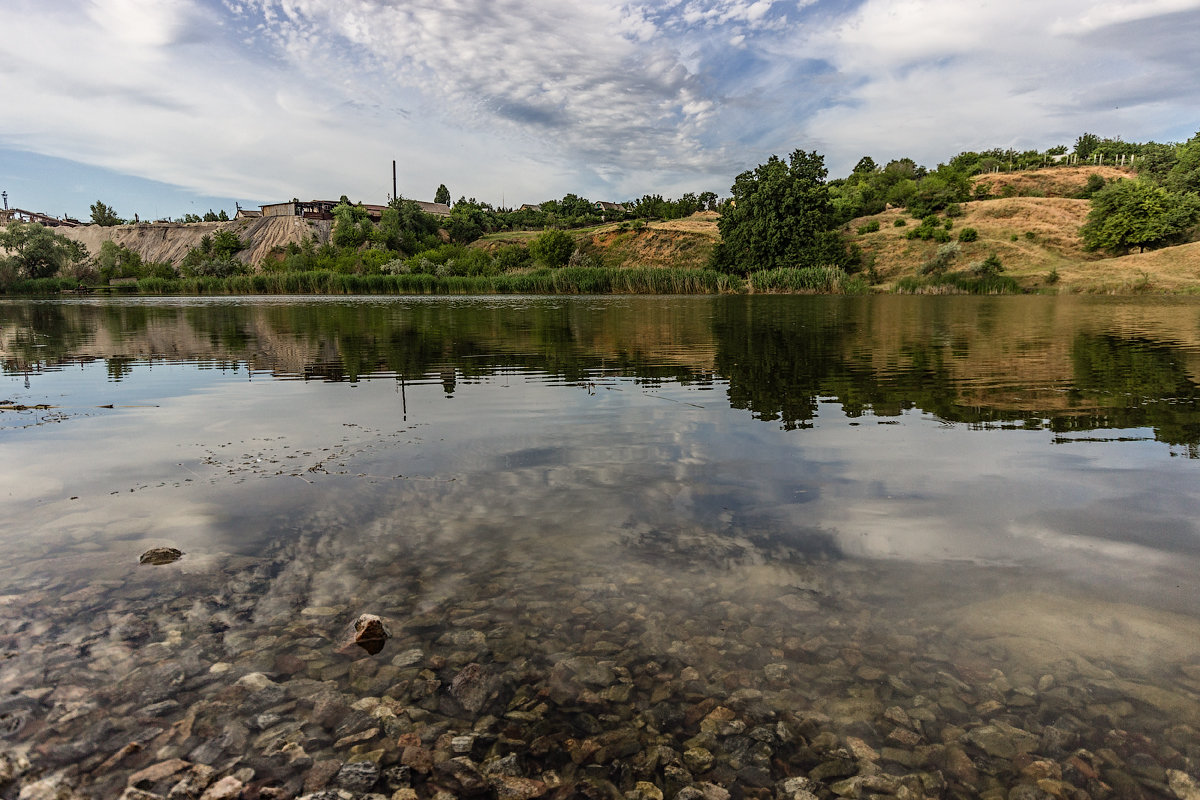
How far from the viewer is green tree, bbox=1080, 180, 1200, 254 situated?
7219 centimetres

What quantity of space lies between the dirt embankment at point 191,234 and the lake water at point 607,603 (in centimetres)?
14019

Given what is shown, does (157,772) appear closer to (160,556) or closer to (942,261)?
(160,556)

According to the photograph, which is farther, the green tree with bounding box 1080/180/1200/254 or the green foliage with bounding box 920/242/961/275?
the green foliage with bounding box 920/242/961/275

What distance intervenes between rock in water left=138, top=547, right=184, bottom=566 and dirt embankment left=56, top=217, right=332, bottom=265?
464ft

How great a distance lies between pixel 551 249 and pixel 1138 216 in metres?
76.5

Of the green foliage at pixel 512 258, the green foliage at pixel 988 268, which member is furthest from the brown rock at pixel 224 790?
the green foliage at pixel 512 258

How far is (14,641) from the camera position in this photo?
3.70m

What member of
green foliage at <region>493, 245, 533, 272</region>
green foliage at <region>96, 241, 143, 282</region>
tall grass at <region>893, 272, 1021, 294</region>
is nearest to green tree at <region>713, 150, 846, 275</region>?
tall grass at <region>893, 272, 1021, 294</region>

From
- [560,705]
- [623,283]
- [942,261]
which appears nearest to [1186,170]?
[942,261]

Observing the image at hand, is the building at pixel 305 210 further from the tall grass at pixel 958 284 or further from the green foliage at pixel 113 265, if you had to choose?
the tall grass at pixel 958 284

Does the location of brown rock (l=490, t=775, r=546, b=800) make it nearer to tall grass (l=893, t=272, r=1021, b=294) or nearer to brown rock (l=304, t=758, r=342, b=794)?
brown rock (l=304, t=758, r=342, b=794)

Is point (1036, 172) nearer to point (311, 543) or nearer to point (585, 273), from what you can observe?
point (585, 273)

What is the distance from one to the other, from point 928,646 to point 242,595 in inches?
172

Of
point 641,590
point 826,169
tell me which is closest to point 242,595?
point 641,590
